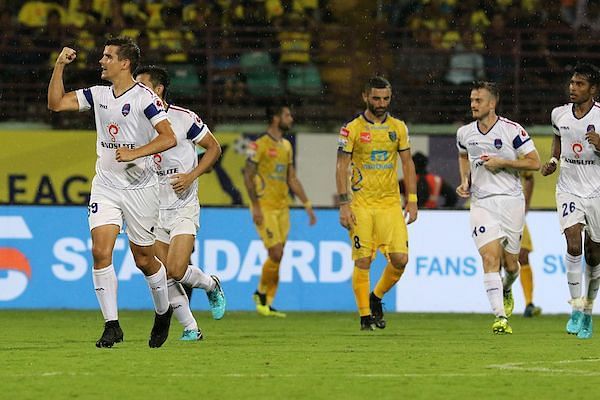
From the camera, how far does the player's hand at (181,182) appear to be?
10.5 m

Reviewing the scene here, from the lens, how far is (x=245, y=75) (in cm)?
2009

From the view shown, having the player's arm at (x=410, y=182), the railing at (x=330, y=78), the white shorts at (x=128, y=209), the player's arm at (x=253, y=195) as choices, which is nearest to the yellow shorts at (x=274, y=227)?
the player's arm at (x=253, y=195)

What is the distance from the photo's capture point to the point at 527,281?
16.1 metres

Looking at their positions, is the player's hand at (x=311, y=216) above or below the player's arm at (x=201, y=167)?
below

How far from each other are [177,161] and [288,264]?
543cm

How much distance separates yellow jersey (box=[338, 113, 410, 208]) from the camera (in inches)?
508

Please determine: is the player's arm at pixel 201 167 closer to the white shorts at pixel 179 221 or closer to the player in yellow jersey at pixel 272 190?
the white shorts at pixel 179 221

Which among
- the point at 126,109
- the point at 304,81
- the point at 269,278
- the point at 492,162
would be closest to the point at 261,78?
the point at 304,81

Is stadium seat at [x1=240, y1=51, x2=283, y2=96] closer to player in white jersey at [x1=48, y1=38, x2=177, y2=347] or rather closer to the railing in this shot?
the railing

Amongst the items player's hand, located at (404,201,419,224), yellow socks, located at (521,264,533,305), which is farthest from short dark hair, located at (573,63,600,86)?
yellow socks, located at (521,264,533,305)

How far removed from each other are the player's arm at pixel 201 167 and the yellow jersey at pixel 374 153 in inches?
88.1

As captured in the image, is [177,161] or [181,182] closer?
[181,182]

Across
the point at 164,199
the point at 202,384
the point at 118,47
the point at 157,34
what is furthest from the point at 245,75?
the point at 202,384

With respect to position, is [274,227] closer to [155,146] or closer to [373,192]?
[373,192]
